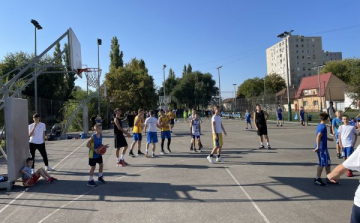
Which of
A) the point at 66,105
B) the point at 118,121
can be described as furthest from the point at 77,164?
the point at 66,105

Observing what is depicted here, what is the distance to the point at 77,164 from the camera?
34.6 feet

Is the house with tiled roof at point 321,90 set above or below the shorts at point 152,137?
above

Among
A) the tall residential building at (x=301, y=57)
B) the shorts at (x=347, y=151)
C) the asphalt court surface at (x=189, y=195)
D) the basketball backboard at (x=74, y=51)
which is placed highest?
the tall residential building at (x=301, y=57)

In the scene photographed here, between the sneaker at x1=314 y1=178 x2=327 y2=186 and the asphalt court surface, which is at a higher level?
the sneaker at x1=314 y1=178 x2=327 y2=186

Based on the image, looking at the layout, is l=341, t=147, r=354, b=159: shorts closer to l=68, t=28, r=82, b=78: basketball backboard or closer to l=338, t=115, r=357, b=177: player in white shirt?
l=338, t=115, r=357, b=177: player in white shirt

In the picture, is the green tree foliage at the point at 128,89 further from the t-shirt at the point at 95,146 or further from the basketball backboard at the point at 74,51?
the t-shirt at the point at 95,146

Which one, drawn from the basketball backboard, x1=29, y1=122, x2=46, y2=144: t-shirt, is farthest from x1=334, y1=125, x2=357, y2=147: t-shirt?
the basketball backboard

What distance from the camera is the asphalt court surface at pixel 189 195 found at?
16.8 feet

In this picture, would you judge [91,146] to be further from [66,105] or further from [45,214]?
[66,105]

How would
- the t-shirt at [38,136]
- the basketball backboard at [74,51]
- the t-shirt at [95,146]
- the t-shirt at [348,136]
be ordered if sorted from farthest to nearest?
the basketball backboard at [74,51]
the t-shirt at [38,136]
the t-shirt at [348,136]
the t-shirt at [95,146]

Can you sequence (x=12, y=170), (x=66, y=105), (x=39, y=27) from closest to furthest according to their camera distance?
1. (x=12, y=170)
2. (x=39, y=27)
3. (x=66, y=105)

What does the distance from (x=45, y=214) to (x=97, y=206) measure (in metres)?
0.94

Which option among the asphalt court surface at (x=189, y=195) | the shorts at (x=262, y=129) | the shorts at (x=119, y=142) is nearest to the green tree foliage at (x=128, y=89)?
the shorts at (x=262, y=129)

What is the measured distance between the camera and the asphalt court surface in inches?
202
